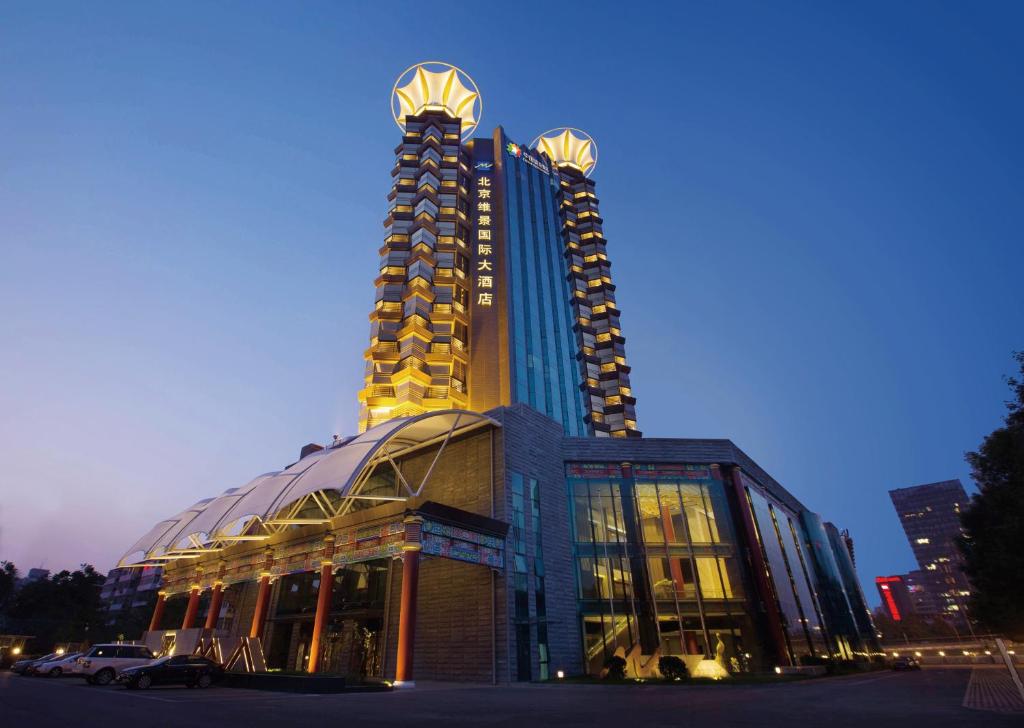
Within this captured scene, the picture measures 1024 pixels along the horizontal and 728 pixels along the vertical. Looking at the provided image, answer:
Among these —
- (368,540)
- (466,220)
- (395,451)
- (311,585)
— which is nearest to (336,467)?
(368,540)

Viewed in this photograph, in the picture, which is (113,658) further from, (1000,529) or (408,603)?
(1000,529)

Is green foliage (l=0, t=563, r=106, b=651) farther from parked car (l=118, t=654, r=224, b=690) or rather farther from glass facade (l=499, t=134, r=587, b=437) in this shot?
glass facade (l=499, t=134, r=587, b=437)

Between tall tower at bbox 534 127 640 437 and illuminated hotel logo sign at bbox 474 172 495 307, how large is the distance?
1511 cm

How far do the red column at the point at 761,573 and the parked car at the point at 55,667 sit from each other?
37.2m

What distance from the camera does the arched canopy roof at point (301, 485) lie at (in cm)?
2627

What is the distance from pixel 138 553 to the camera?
1474 inches

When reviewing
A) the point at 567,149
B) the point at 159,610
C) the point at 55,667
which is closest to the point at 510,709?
the point at 55,667

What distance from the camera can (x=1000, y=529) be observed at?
2784 cm

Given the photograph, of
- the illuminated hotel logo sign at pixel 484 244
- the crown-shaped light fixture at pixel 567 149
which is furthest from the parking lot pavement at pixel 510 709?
the crown-shaped light fixture at pixel 567 149

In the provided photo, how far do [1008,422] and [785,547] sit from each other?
1788 centimetres

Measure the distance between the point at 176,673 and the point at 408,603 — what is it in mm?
9524

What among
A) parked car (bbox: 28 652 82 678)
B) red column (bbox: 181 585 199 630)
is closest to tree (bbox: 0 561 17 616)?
red column (bbox: 181 585 199 630)

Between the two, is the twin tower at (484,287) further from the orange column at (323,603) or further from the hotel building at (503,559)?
the orange column at (323,603)

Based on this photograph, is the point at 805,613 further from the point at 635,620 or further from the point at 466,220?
the point at 466,220
